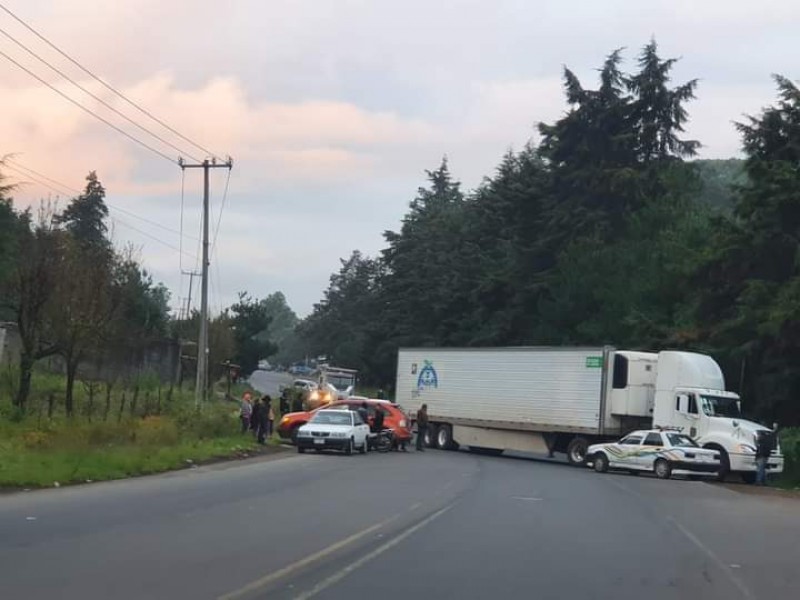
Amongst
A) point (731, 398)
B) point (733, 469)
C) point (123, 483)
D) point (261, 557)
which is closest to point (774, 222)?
point (731, 398)

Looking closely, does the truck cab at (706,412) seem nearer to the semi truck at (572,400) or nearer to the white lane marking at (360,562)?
the semi truck at (572,400)

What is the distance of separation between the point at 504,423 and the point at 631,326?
14002mm

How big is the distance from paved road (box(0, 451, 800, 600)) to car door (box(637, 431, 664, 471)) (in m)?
9.82

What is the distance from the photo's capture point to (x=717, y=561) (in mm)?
13875

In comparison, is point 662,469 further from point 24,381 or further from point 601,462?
point 24,381

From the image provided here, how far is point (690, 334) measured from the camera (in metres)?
47.7

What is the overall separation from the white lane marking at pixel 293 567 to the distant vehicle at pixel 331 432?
2027 centimetres

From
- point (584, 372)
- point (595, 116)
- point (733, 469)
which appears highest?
point (595, 116)

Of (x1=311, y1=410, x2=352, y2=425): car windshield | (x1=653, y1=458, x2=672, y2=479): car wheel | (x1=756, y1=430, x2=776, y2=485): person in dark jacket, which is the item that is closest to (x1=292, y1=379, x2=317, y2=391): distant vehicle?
(x1=311, y1=410, x2=352, y2=425): car windshield

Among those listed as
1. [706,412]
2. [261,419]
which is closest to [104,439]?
[261,419]

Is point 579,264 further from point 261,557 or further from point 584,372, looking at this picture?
point 261,557

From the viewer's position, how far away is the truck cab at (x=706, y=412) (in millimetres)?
35562

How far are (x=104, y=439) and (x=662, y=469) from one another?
1703 centimetres

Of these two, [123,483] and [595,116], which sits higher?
[595,116]
